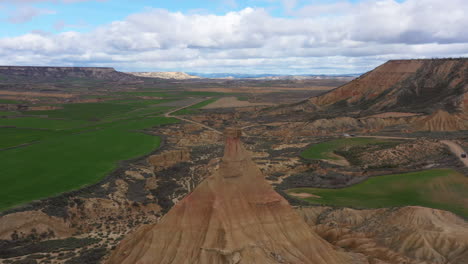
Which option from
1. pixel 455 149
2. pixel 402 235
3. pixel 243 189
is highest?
pixel 243 189

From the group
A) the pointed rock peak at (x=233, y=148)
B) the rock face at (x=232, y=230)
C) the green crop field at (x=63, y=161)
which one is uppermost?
the pointed rock peak at (x=233, y=148)

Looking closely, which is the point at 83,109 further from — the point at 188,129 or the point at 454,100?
the point at 454,100

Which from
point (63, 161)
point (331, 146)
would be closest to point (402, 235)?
point (331, 146)

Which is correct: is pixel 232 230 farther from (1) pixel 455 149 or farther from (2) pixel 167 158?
(1) pixel 455 149

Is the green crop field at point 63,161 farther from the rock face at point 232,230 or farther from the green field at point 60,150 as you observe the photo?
the rock face at point 232,230

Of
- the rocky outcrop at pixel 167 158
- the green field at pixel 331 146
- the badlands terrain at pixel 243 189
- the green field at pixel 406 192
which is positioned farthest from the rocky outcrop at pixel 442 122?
the rocky outcrop at pixel 167 158

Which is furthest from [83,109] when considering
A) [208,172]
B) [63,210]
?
[63,210]
